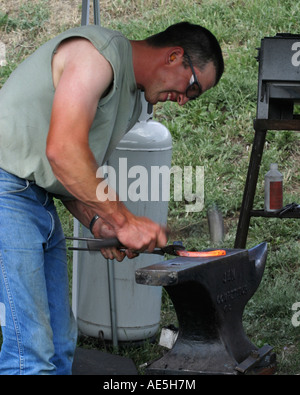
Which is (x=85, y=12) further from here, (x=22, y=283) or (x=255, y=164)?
(x=22, y=283)

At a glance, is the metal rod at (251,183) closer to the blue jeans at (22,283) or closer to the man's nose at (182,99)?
the man's nose at (182,99)

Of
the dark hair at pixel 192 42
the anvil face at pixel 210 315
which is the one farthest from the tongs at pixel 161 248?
the dark hair at pixel 192 42

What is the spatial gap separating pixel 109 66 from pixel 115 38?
16cm

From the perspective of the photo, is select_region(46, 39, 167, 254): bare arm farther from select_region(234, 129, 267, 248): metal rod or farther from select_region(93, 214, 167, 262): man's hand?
select_region(234, 129, 267, 248): metal rod

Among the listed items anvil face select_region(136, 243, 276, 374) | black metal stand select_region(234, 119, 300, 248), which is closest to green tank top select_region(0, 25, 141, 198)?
anvil face select_region(136, 243, 276, 374)

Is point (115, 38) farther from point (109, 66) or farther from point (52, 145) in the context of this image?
point (52, 145)

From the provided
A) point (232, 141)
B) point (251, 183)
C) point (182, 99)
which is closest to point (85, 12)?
point (182, 99)

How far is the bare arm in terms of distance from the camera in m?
2.23

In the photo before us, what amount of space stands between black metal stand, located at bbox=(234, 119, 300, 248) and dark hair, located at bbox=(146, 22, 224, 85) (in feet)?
4.23

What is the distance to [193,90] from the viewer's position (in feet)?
8.84

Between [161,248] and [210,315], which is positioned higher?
[161,248]

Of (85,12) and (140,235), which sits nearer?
(140,235)

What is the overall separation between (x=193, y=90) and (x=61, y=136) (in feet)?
2.33
